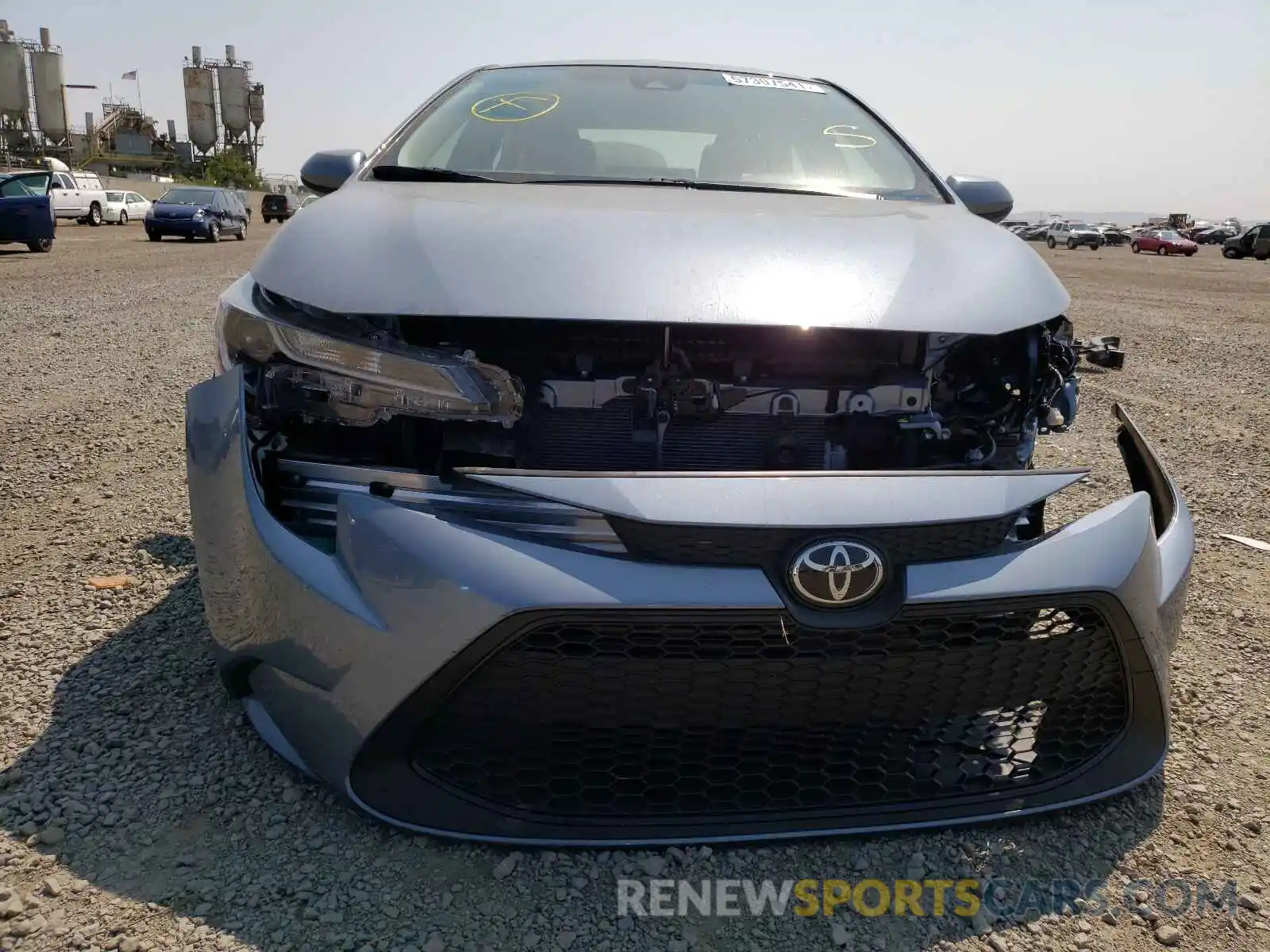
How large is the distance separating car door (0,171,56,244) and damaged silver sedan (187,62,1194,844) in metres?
16.1

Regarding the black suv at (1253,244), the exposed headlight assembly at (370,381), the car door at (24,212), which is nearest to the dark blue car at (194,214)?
the car door at (24,212)

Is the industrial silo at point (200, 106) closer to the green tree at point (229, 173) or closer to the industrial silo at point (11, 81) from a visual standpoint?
the green tree at point (229, 173)

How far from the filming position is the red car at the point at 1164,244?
42844 millimetres

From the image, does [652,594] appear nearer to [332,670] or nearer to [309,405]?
[332,670]

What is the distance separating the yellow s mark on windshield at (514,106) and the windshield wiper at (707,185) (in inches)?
18.8

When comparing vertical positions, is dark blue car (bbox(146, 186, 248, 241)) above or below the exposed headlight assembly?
below

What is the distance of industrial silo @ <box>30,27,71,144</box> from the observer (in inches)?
2579

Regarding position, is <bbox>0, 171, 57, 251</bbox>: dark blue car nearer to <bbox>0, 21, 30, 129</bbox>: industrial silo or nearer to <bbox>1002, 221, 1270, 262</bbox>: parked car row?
<bbox>1002, 221, 1270, 262</bbox>: parked car row

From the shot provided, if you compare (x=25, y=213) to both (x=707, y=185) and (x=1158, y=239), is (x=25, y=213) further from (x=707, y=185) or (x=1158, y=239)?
(x=1158, y=239)

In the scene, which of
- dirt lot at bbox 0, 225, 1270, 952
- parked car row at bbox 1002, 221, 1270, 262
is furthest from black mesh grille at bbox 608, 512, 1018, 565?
parked car row at bbox 1002, 221, 1270, 262

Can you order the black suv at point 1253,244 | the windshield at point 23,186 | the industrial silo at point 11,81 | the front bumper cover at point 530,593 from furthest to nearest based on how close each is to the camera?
the industrial silo at point 11,81 → the black suv at point 1253,244 → the windshield at point 23,186 → the front bumper cover at point 530,593

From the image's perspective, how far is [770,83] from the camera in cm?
306

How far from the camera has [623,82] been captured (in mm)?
2939

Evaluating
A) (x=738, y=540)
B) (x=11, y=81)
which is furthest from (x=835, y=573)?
(x=11, y=81)
